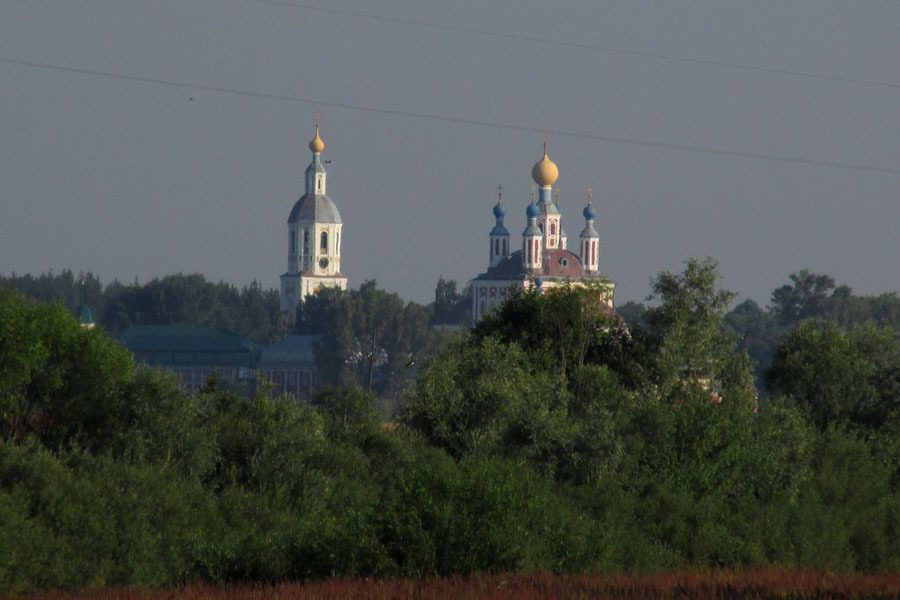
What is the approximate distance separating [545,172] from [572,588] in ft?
531

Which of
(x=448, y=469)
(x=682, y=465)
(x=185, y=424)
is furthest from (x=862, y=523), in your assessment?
(x=185, y=424)

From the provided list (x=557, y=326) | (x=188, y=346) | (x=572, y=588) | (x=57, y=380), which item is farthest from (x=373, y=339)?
(x=572, y=588)

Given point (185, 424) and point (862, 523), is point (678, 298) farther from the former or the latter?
point (185, 424)

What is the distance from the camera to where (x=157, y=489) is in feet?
126

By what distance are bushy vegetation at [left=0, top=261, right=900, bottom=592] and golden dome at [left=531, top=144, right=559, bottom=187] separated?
431ft

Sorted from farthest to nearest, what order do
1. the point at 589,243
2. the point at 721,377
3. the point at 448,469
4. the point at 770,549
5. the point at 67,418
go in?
1. the point at 589,243
2. the point at 721,377
3. the point at 67,418
4. the point at 770,549
5. the point at 448,469

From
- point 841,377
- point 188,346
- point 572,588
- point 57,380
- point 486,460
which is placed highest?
point 188,346

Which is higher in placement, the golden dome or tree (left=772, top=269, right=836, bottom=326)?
the golden dome

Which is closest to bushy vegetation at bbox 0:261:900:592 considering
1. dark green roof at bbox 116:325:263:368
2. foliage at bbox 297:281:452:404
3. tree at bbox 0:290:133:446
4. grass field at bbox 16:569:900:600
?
tree at bbox 0:290:133:446

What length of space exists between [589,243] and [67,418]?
156694 mm

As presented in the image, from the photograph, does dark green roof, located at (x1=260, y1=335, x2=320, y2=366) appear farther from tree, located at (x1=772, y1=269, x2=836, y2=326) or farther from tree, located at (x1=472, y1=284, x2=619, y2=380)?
tree, located at (x1=472, y1=284, x2=619, y2=380)

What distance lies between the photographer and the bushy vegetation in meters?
31.5

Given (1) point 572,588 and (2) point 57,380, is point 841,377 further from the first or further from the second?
(1) point 572,588

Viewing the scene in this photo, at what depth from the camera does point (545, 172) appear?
187 meters
